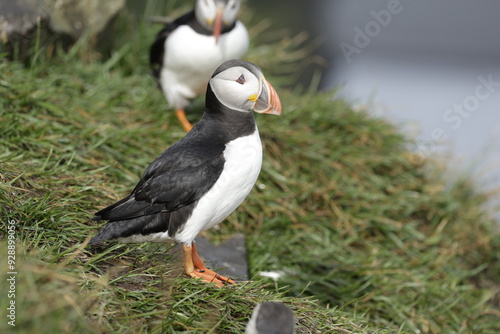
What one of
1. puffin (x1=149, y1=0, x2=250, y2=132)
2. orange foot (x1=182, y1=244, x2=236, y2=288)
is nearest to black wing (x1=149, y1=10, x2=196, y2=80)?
puffin (x1=149, y1=0, x2=250, y2=132)

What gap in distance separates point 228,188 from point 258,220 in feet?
6.09

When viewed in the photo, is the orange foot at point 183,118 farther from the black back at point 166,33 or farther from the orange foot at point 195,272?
the orange foot at point 195,272

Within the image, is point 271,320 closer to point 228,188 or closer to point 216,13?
point 228,188

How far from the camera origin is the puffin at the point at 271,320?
8.48 ft

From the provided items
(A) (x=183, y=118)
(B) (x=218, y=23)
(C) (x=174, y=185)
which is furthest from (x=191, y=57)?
(C) (x=174, y=185)

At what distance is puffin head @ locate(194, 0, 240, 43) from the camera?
497 cm

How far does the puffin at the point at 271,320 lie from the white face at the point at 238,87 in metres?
1.14

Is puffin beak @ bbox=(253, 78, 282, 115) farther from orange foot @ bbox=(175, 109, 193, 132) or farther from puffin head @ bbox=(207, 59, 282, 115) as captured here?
orange foot @ bbox=(175, 109, 193, 132)

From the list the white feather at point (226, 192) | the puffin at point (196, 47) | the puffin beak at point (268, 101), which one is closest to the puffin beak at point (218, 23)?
Result: the puffin at point (196, 47)

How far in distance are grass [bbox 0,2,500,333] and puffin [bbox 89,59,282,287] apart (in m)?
0.17

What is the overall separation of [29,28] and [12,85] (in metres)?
0.79

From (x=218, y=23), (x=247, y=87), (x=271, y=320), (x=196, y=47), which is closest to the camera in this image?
(x=271, y=320)

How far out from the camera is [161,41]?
5.36m

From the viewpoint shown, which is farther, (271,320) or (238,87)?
(238,87)
